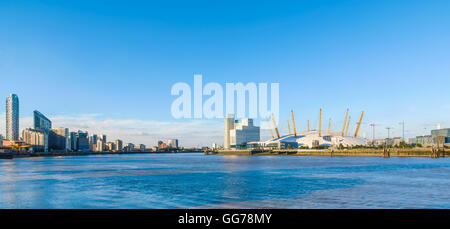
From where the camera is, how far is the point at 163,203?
22297 mm

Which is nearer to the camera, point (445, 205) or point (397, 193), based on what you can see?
point (445, 205)
